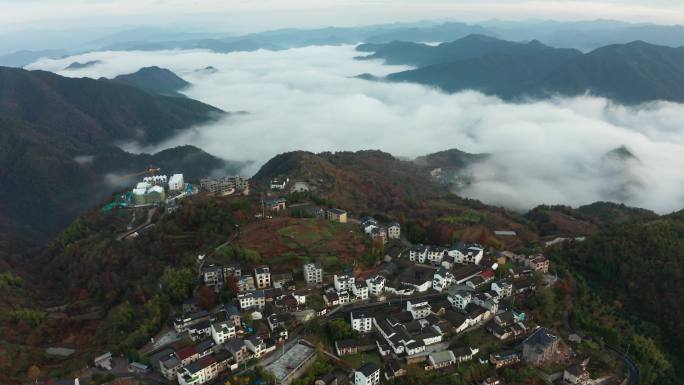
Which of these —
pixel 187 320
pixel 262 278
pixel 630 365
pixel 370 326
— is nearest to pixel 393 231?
pixel 262 278

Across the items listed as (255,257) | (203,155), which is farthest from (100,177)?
(255,257)

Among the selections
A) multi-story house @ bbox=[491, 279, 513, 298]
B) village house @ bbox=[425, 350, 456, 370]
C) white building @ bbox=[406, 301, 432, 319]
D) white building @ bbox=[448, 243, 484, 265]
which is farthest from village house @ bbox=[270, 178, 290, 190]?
village house @ bbox=[425, 350, 456, 370]

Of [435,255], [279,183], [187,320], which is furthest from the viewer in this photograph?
[279,183]

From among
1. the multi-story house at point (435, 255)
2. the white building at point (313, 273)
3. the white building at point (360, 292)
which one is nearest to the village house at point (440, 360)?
the white building at point (360, 292)

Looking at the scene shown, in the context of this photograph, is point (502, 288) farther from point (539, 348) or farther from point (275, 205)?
point (275, 205)

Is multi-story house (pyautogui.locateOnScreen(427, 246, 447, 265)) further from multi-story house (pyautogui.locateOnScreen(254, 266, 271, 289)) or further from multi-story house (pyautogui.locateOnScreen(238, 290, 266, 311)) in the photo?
multi-story house (pyautogui.locateOnScreen(238, 290, 266, 311))

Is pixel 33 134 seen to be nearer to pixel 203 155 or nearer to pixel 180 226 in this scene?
pixel 203 155
